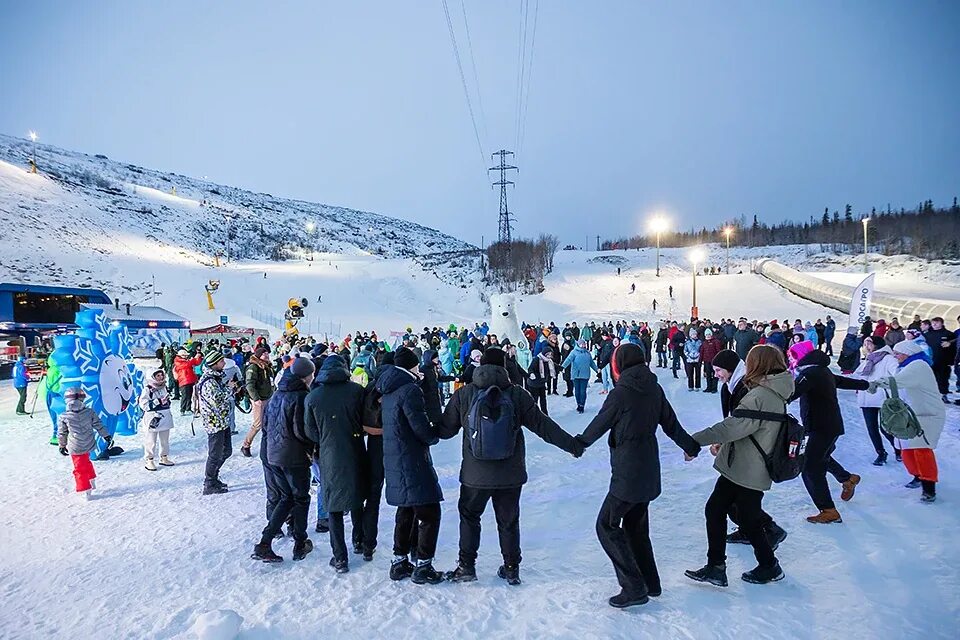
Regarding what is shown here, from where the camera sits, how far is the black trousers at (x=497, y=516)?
3.56m

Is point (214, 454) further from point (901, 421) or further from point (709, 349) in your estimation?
point (709, 349)

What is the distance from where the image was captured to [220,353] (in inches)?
249

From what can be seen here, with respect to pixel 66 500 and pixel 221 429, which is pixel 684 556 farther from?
pixel 66 500

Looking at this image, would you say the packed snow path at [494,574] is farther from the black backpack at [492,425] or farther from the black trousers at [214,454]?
the black backpack at [492,425]

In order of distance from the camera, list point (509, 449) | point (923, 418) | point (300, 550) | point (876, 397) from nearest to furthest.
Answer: point (509, 449) < point (300, 550) < point (923, 418) < point (876, 397)

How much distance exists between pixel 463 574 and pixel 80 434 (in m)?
4.61

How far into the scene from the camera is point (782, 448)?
11.2 ft

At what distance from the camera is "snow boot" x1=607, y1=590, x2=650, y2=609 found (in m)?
3.32

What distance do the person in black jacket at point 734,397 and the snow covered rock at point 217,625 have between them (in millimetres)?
3200

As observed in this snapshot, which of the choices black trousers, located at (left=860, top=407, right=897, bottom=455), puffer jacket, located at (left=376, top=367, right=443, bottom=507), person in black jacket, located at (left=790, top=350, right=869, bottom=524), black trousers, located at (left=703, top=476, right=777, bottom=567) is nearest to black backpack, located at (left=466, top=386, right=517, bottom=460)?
puffer jacket, located at (left=376, top=367, right=443, bottom=507)

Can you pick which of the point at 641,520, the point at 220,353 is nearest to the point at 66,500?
the point at 220,353

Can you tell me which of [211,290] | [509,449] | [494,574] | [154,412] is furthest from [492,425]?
[211,290]

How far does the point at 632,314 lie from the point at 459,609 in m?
32.4

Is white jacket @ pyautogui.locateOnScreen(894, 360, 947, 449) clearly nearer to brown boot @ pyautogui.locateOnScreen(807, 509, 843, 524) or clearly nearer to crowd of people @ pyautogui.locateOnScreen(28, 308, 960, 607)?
crowd of people @ pyautogui.locateOnScreen(28, 308, 960, 607)
